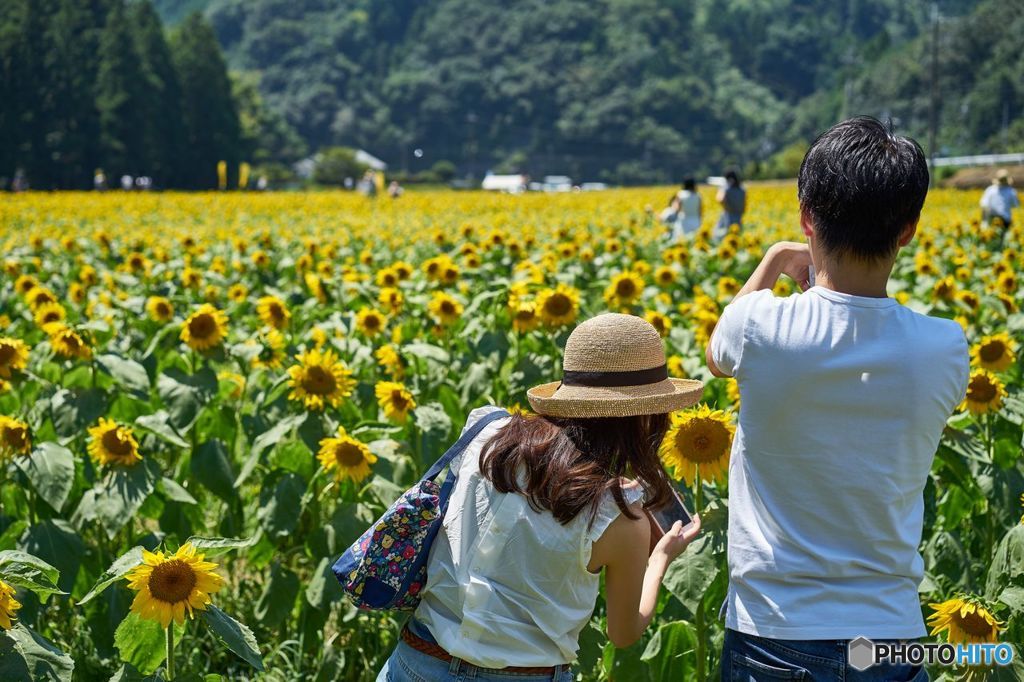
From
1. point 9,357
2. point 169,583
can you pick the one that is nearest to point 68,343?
point 9,357

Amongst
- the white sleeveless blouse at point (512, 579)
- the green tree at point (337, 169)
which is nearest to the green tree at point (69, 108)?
the green tree at point (337, 169)

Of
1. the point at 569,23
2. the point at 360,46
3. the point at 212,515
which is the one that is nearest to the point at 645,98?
the point at 569,23

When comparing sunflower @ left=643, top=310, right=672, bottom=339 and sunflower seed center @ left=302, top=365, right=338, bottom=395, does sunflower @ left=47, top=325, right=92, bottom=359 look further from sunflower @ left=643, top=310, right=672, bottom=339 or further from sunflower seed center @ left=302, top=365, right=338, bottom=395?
sunflower @ left=643, top=310, right=672, bottom=339

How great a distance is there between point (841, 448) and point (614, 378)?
38 centimetres

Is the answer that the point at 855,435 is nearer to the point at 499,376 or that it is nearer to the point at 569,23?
the point at 499,376

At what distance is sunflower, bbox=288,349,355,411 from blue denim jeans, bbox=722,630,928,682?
6.20 feet

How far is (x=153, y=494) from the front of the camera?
3449mm

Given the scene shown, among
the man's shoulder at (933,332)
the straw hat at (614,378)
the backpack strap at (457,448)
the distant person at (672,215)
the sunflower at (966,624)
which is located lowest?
the distant person at (672,215)

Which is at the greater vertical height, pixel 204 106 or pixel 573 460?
pixel 204 106

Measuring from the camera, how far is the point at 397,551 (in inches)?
82.9

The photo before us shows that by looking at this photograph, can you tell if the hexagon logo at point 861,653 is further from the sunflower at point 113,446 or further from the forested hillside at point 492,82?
the forested hillside at point 492,82

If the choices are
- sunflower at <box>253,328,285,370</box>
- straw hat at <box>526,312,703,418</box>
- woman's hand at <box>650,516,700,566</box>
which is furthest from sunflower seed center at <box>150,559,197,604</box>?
sunflower at <box>253,328,285,370</box>

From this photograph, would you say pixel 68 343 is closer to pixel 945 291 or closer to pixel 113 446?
pixel 113 446

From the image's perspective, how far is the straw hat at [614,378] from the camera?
2.00m
